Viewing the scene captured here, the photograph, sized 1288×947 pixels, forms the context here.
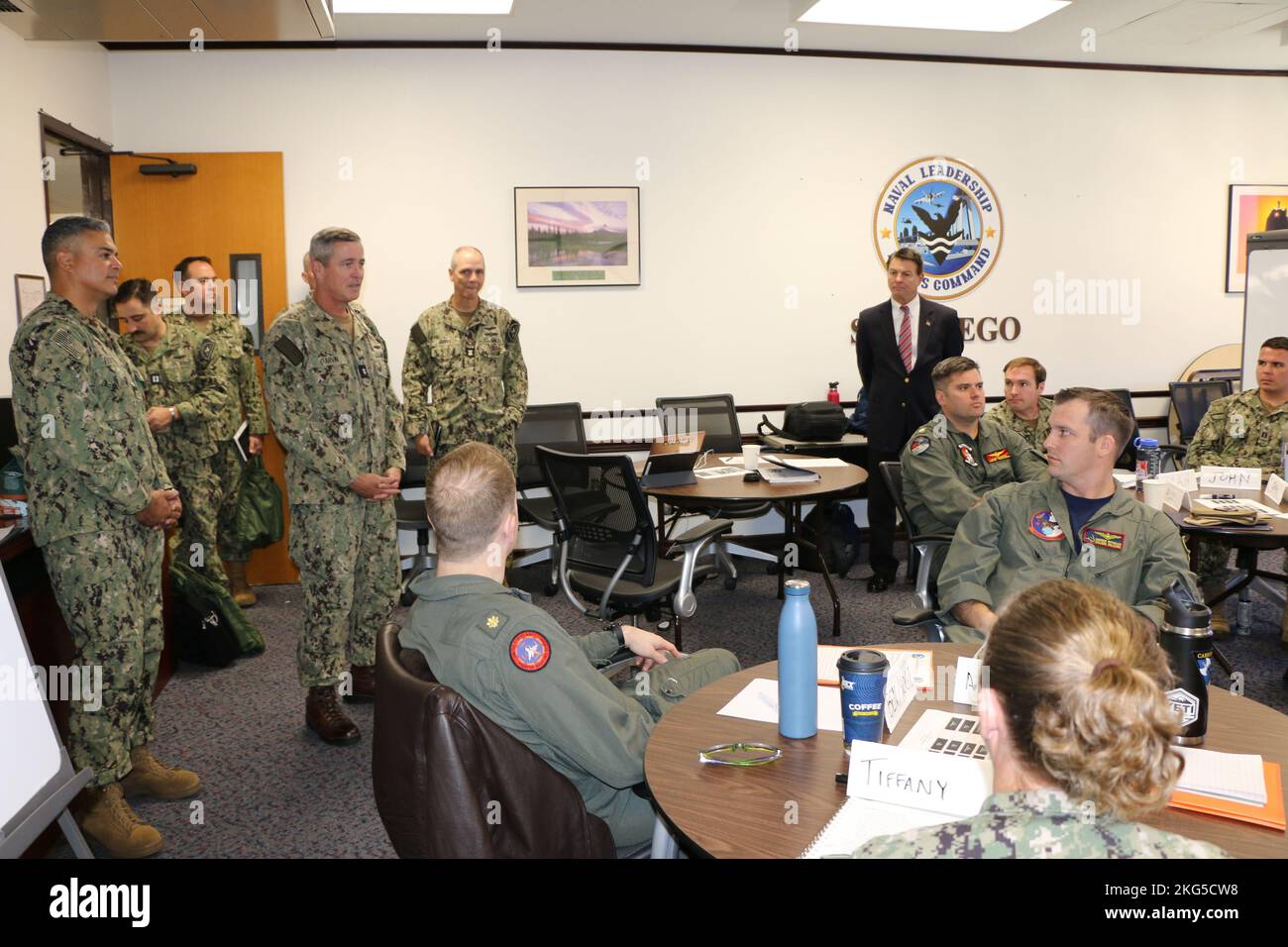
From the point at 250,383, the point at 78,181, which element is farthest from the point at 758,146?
the point at 78,181

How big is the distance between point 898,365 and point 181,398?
3.66 meters

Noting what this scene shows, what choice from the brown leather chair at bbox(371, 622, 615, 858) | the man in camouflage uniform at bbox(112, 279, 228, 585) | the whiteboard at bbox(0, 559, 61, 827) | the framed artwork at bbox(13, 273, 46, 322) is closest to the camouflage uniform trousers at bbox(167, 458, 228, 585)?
the man in camouflage uniform at bbox(112, 279, 228, 585)

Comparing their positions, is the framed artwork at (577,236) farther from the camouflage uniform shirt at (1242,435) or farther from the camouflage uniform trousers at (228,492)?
the camouflage uniform shirt at (1242,435)

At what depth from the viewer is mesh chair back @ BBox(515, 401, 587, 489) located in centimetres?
551

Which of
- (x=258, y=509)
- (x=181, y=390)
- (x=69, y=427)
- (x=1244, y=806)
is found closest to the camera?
(x=1244, y=806)

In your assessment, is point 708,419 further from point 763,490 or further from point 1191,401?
point 1191,401

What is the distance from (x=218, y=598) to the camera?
13.8ft

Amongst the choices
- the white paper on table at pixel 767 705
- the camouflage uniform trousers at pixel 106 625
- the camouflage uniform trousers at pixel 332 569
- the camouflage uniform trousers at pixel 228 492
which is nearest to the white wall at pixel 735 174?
the camouflage uniform trousers at pixel 228 492

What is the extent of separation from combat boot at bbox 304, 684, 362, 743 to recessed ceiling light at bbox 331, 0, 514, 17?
3306 millimetres

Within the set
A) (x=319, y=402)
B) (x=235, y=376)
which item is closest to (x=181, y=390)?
(x=235, y=376)

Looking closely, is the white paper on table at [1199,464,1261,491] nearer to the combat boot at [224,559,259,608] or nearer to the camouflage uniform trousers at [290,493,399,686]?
the camouflage uniform trousers at [290,493,399,686]

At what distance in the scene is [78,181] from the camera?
5.29 m

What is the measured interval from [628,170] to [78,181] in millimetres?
3022

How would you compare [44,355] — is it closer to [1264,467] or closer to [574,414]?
[574,414]
